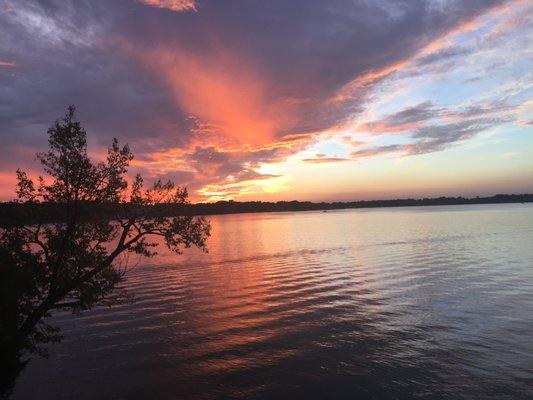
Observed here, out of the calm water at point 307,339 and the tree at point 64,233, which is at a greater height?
the tree at point 64,233

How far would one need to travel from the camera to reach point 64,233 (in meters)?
21.5

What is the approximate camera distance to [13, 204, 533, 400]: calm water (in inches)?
824

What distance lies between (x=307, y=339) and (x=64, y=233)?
16.9m

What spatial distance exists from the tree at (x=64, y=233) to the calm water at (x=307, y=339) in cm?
444

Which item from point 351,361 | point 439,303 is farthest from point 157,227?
point 439,303

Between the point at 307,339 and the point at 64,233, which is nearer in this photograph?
the point at 64,233

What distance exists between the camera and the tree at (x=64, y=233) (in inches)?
791

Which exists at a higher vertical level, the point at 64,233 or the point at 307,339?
the point at 64,233

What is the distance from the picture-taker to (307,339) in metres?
27.9

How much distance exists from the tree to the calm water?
175 inches

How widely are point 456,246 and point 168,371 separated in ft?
220

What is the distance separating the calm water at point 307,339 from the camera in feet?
68.6

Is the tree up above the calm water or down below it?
above

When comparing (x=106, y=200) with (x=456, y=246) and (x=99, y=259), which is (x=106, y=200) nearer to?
(x=99, y=259)
